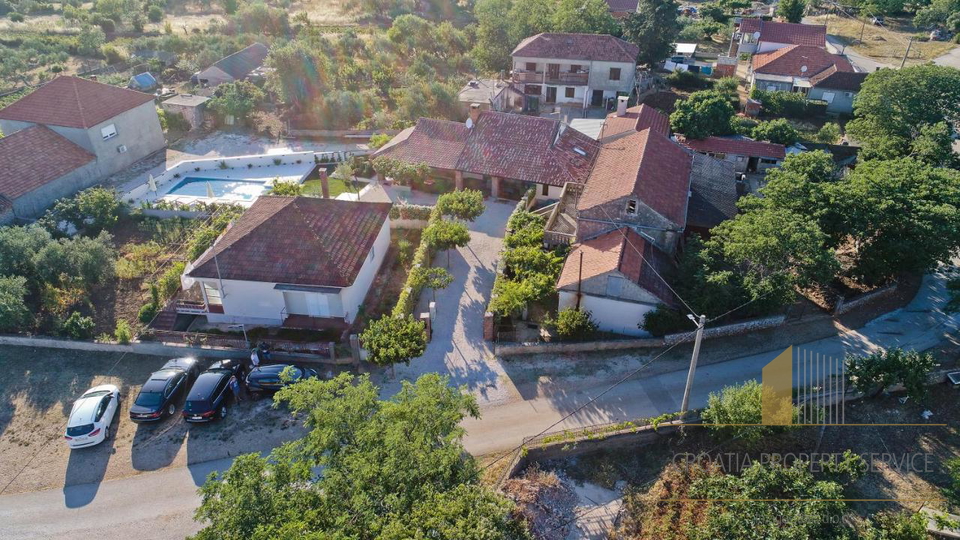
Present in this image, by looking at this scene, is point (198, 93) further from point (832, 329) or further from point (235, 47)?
point (832, 329)

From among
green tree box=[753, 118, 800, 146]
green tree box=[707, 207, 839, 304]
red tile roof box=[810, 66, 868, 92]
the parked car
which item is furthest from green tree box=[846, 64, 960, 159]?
the parked car

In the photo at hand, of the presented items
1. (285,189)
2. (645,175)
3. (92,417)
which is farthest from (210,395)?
(645,175)

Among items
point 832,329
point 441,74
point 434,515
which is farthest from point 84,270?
point 441,74

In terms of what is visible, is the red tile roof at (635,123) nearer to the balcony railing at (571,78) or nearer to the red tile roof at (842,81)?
the balcony railing at (571,78)

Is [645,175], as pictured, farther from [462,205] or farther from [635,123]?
[462,205]

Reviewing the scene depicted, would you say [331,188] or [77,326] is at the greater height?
[331,188]
